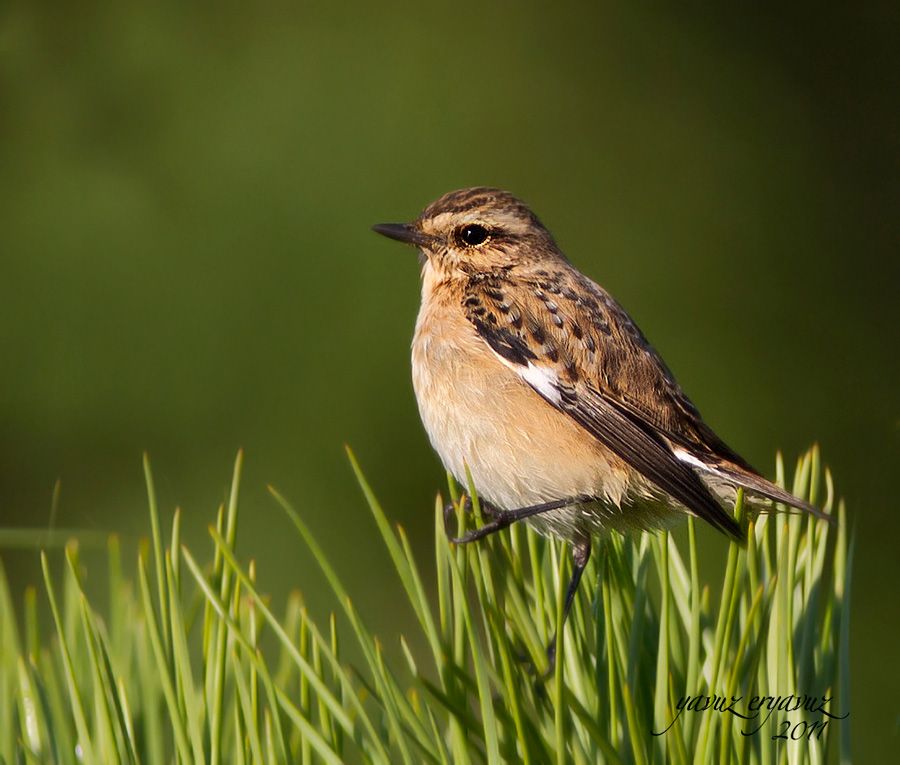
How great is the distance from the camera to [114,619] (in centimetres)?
150

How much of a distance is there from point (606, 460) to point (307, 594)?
135 centimetres

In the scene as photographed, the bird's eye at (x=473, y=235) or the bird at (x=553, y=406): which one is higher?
the bird's eye at (x=473, y=235)

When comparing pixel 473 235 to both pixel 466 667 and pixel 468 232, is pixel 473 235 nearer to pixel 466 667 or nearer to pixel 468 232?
pixel 468 232

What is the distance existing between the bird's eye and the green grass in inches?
67.9

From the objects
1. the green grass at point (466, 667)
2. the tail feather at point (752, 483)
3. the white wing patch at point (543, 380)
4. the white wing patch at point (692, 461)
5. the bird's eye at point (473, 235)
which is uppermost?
the bird's eye at point (473, 235)

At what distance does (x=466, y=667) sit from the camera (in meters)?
1.30

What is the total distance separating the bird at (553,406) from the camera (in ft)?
7.69

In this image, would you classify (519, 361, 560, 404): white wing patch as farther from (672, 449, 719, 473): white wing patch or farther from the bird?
(672, 449, 719, 473): white wing patch

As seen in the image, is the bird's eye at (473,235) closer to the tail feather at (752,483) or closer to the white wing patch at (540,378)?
the white wing patch at (540,378)

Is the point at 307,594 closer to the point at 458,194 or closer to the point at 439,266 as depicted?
the point at 439,266

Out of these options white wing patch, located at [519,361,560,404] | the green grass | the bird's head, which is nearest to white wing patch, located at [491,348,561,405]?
white wing patch, located at [519,361,560,404]

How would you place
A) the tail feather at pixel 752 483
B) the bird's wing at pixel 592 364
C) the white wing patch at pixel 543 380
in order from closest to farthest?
1. the tail feather at pixel 752 483
2. the bird's wing at pixel 592 364
3. the white wing patch at pixel 543 380

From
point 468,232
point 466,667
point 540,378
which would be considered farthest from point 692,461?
point 466,667

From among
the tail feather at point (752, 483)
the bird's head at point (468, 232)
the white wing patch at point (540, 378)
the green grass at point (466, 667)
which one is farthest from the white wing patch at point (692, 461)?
the bird's head at point (468, 232)
